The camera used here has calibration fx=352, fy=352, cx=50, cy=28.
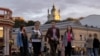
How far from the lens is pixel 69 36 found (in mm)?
16812

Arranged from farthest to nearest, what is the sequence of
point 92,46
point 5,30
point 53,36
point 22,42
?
1. point 5,30
2. point 92,46
3. point 53,36
4. point 22,42

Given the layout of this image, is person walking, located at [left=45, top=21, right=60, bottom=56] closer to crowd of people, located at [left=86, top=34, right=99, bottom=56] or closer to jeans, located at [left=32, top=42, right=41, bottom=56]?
jeans, located at [left=32, top=42, right=41, bottom=56]

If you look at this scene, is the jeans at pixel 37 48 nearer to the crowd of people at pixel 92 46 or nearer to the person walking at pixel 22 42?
the person walking at pixel 22 42

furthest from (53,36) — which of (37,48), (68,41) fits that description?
(37,48)

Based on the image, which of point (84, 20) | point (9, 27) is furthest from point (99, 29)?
point (9, 27)

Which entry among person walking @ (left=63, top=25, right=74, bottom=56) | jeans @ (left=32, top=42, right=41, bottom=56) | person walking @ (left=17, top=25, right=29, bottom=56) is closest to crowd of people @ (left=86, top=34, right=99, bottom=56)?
person walking @ (left=63, top=25, right=74, bottom=56)

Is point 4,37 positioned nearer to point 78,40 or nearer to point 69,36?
point 69,36

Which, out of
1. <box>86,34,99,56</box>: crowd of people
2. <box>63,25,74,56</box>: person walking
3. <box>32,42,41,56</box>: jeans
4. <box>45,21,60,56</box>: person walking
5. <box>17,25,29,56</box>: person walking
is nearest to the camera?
<box>17,25,29,56</box>: person walking

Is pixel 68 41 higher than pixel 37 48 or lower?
higher

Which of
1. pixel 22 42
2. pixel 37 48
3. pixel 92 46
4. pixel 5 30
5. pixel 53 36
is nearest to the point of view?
pixel 22 42

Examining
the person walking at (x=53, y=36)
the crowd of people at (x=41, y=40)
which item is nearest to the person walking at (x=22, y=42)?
the crowd of people at (x=41, y=40)

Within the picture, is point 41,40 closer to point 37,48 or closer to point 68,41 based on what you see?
point 37,48

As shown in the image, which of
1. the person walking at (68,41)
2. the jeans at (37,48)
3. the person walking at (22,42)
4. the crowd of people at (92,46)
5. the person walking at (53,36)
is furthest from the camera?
the crowd of people at (92,46)

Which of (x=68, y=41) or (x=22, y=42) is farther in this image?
(x=68, y=41)
